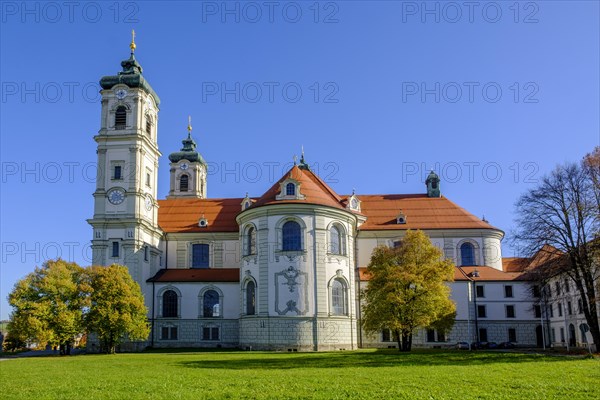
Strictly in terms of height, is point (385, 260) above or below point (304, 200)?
below

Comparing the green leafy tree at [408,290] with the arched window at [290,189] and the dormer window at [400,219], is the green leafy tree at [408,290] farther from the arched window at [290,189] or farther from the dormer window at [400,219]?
the dormer window at [400,219]

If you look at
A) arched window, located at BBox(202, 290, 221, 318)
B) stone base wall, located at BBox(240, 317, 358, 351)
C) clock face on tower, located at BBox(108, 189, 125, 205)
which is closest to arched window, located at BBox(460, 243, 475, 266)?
stone base wall, located at BBox(240, 317, 358, 351)

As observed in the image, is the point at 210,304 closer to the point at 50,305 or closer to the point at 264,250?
the point at 264,250

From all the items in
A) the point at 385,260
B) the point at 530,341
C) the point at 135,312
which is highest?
the point at 385,260

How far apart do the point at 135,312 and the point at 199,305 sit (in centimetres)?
806

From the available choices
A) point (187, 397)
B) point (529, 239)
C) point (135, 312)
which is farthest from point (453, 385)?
point (135, 312)

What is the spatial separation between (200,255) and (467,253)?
2693 centimetres

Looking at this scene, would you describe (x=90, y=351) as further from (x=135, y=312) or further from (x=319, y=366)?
(x=319, y=366)

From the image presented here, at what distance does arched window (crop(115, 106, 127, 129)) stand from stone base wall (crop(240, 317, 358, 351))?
23.5 metres

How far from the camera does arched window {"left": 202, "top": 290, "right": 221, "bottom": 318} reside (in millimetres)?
57406

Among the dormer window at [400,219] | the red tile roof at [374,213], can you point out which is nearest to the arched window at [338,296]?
the red tile roof at [374,213]

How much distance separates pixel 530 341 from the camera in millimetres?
56156

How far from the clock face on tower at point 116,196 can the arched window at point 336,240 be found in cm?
2030

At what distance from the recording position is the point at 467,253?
60781 millimetres
